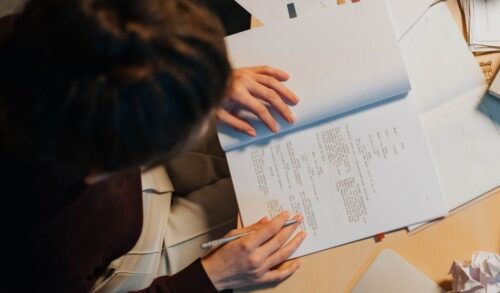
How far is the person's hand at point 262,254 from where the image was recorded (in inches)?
26.7

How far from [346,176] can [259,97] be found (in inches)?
6.8

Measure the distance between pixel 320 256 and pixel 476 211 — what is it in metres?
0.23

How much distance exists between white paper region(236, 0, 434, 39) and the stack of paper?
0.07 metres

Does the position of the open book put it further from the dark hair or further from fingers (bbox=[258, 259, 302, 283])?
the dark hair

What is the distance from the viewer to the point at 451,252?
682 millimetres

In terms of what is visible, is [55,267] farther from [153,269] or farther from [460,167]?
[460,167]

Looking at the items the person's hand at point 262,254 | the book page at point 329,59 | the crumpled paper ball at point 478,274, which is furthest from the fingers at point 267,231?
the crumpled paper ball at point 478,274

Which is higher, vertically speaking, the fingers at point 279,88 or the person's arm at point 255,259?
the fingers at point 279,88

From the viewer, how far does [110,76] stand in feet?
1.23

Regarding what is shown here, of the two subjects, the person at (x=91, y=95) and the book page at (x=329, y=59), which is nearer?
the person at (x=91, y=95)

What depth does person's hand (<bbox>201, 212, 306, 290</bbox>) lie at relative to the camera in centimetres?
68

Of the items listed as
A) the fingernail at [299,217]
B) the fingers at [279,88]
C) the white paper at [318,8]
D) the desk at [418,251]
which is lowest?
the desk at [418,251]

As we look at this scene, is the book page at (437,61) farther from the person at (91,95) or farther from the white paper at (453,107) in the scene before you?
the person at (91,95)

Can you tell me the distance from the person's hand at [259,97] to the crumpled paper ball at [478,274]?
0.31 metres
